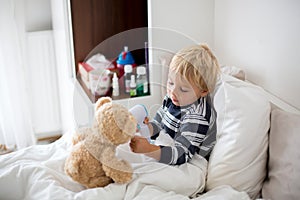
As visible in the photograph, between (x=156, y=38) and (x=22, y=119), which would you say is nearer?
(x=156, y=38)

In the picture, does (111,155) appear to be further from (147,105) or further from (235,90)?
(235,90)

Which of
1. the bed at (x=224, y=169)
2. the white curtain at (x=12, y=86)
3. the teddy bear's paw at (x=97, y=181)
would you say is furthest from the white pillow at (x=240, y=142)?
the white curtain at (x=12, y=86)

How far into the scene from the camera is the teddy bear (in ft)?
4.43

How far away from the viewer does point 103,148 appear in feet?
4.57

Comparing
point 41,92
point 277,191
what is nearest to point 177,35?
point 277,191

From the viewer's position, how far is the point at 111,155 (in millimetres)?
1390

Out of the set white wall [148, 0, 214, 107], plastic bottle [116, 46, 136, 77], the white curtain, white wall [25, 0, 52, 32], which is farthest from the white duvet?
white wall [25, 0, 52, 32]

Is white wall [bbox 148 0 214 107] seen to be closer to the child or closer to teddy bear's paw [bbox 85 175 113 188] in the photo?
the child

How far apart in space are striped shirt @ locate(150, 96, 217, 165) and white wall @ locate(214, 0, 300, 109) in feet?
1.24

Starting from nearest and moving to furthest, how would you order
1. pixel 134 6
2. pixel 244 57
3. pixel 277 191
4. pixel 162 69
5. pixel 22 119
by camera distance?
pixel 277 191
pixel 162 69
pixel 244 57
pixel 134 6
pixel 22 119

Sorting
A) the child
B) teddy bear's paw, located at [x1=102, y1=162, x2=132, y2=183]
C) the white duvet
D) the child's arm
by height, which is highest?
the child

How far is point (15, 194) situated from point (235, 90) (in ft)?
2.81

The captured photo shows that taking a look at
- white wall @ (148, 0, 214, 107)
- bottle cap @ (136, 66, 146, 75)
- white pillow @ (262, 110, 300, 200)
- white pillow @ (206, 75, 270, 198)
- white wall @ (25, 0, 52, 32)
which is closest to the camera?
white pillow @ (262, 110, 300, 200)

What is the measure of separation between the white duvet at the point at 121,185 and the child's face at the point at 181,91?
0.24m
